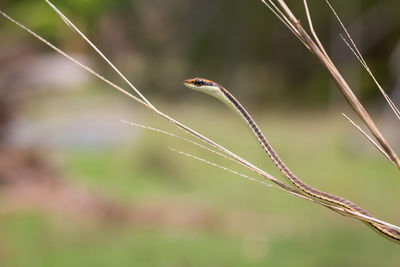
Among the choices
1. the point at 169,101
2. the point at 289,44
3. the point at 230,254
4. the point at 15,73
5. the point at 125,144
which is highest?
the point at 289,44

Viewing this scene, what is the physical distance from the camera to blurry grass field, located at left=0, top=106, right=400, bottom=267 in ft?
9.93

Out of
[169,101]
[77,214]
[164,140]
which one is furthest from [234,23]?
[77,214]

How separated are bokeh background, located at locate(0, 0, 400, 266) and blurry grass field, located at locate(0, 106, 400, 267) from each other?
12 millimetres

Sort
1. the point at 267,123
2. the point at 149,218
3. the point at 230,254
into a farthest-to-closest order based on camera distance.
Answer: the point at 267,123 → the point at 149,218 → the point at 230,254

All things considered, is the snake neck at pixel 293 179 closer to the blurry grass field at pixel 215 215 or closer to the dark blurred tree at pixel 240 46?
the blurry grass field at pixel 215 215

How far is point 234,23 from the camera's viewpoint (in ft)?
25.1

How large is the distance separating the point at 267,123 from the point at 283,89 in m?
1.44

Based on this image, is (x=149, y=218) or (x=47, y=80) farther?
(x=47, y=80)

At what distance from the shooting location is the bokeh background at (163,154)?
3.18 metres

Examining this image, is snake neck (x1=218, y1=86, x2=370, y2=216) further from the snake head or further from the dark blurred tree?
the dark blurred tree

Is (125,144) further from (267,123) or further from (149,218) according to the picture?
(267,123)

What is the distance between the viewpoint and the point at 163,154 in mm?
4672

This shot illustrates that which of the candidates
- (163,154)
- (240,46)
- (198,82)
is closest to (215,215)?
(163,154)

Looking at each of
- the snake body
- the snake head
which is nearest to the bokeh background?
the snake head
